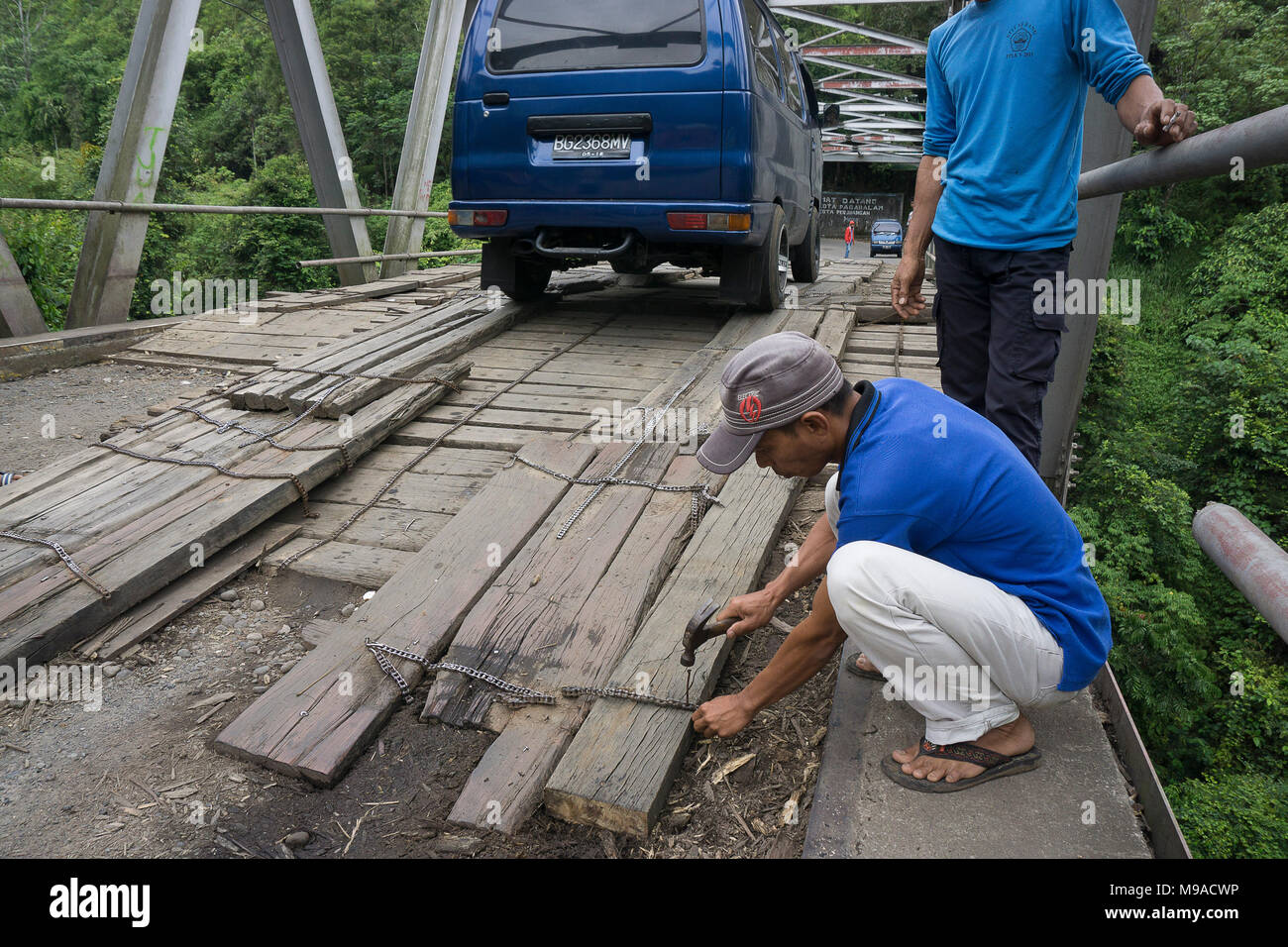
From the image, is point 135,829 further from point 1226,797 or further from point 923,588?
point 1226,797

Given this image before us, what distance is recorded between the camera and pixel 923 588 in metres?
1.96

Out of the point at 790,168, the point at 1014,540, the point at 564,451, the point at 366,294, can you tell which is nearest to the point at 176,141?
the point at 366,294

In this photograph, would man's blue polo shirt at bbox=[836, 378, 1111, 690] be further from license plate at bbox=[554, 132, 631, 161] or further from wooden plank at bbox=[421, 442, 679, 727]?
license plate at bbox=[554, 132, 631, 161]

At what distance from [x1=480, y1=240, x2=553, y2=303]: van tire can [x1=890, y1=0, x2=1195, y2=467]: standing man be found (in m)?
4.09

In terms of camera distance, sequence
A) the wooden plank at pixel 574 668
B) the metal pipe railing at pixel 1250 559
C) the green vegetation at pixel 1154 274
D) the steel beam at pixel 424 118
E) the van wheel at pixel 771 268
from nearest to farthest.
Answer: the metal pipe railing at pixel 1250 559, the wooden plank at pixel 574 668, the van wheel at pixel 771 268, the green vegetation at pixel 1154 274, the steel beam at pixel 424 118

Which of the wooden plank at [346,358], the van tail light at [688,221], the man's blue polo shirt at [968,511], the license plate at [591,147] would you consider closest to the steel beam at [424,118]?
the wooden plank at [346,358]

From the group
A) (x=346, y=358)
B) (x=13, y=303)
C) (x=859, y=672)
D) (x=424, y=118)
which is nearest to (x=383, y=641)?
(x=859, y=672)

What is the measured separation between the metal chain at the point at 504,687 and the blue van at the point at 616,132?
3.70 m

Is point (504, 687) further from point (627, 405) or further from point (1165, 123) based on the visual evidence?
point (627, 405)

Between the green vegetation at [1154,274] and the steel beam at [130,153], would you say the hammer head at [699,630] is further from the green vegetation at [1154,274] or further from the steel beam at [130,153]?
the steel beam at [130,153]

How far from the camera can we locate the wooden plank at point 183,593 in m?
2.92

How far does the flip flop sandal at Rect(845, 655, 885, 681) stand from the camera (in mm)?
2557

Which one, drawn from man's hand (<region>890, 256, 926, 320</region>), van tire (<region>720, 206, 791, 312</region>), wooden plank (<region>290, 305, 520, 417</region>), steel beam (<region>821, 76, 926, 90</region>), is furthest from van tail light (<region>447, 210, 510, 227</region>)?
steel beam (<region>821, 76, 926, 90</region>)

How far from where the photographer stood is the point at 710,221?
550cm
